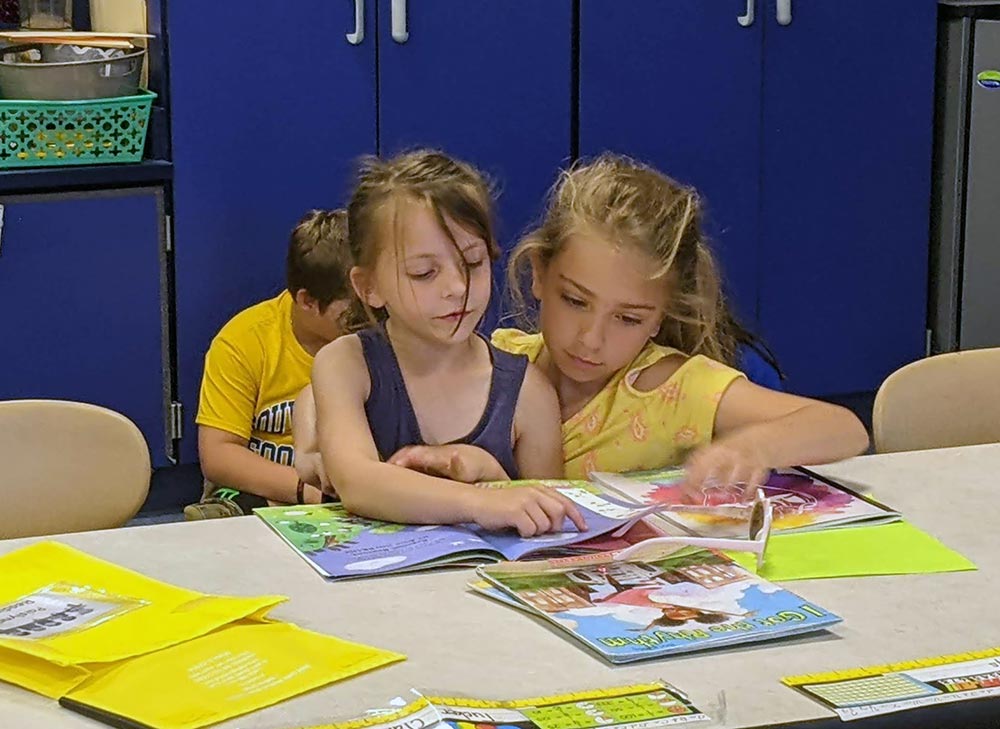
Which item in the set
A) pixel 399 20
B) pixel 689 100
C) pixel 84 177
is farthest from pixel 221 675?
pixel 689 100

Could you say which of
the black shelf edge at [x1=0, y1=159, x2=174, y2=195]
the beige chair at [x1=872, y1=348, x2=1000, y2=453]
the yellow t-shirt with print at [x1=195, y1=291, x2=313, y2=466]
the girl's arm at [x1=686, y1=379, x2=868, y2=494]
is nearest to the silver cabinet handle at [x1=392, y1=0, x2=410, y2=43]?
the black shelf edge at [x1=0, y1=159, x2=174, y2=195]

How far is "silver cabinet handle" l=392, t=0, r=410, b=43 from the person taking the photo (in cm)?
348

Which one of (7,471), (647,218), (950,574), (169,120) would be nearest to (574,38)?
(169,120)

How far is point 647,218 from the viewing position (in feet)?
6.36

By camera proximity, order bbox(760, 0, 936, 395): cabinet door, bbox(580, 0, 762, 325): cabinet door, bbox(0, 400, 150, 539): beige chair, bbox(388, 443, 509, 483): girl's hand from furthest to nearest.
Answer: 1. bbox(760, 0, 936, 395): cabinet door
2. bbox(580, 0, 762, 325): cabinet door
3. bbox(0, 400, 150, 539): beige chair
4. bbox(388, 443, 509, 483): girl's hand

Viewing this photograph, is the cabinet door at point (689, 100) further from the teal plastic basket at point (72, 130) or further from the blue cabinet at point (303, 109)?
the teal plastic basket at point (72, 130)

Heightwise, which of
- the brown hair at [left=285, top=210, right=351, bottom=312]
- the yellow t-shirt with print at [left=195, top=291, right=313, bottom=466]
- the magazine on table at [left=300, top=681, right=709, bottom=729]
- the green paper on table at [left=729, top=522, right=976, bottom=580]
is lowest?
the yellow t-shirt with print at [left=195, top=291, right=313, bottom=466]

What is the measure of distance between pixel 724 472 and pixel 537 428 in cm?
28

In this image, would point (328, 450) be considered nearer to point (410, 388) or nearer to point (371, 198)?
point (410, 388)

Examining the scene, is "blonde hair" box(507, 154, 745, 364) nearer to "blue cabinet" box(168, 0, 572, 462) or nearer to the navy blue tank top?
the navy blue tank top

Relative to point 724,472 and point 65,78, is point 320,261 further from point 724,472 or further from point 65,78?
point 724,472

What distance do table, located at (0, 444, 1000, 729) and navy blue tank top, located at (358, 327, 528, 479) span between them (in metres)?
0.26

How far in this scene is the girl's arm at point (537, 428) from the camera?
190 centimetres

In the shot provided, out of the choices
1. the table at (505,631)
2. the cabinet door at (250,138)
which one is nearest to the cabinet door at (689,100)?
the cabinet door at (250,138)
